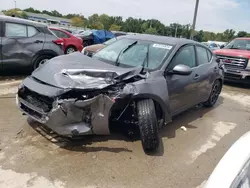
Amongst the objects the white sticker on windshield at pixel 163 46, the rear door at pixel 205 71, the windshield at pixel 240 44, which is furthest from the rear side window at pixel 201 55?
the windshield at pixel 240 44

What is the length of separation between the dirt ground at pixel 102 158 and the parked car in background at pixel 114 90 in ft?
1.03

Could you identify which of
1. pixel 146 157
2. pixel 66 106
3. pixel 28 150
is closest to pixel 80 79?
pixel 66 106

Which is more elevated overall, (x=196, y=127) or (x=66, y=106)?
(x=66, y=106)

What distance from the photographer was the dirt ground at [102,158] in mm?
3008

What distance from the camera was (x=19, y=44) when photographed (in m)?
6.76

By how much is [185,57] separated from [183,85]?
1.91 feet

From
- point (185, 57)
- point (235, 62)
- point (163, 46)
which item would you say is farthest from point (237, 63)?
point (163, 46)

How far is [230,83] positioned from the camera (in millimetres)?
10102

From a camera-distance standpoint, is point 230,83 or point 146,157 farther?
point 230,83

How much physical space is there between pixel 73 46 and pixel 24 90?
27.7ft

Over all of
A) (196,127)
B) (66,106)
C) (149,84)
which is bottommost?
(196,127)

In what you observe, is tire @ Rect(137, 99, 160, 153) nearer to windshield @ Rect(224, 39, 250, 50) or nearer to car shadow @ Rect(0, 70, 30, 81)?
car shadow @ Rect(0, 70, 30, 81)

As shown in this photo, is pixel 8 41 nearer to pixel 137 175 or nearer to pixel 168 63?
pixel 168 63

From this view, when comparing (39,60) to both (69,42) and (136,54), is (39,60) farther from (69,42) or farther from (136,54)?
(69,42)
